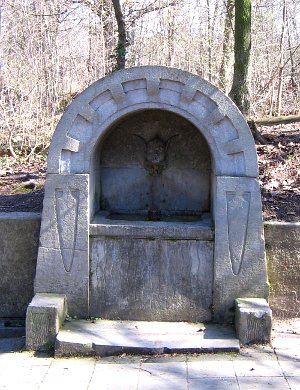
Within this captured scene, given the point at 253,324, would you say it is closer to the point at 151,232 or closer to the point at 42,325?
the point at 151,232

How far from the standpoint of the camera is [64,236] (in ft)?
18.6

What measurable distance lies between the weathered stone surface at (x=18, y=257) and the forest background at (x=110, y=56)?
3.06 m

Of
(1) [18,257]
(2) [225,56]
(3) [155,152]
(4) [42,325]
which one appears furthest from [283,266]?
(2) [225,56]

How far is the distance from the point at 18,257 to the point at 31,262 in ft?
0.46

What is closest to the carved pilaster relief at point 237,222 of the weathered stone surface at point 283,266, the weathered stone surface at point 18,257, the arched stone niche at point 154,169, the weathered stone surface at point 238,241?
the weathered stone surface at point 238,241

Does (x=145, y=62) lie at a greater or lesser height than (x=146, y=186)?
greater

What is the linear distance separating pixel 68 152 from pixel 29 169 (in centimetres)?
342

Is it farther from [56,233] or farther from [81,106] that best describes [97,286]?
[81,106]

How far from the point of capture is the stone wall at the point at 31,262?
5.88 metres

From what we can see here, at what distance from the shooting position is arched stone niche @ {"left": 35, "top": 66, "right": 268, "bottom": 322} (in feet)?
18.2

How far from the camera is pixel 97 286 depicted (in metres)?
5.76

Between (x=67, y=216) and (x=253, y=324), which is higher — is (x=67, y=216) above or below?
above

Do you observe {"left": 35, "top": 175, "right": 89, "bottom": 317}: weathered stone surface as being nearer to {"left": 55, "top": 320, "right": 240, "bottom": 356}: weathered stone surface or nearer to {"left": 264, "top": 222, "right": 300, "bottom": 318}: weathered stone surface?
{"left": 55, "top": 320, "right": 240, "bottom": 356}: weathered stone surface

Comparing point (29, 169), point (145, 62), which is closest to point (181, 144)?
point (29, 169)
